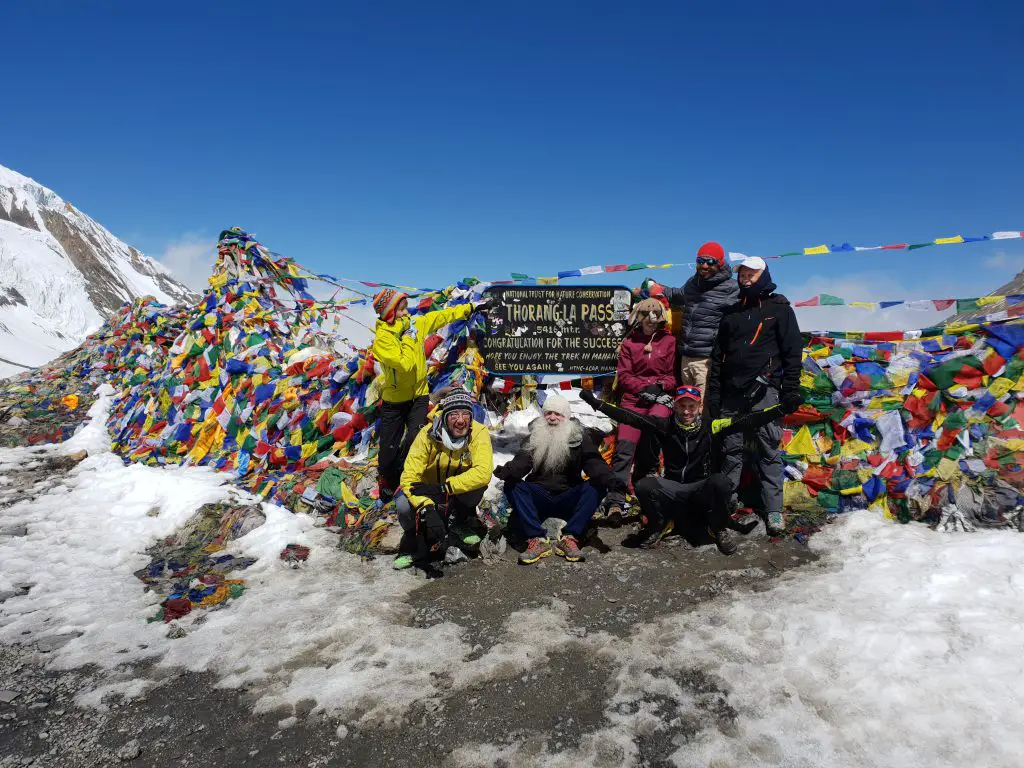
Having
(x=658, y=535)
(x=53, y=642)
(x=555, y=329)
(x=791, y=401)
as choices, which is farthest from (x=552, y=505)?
(x=53, y=642)

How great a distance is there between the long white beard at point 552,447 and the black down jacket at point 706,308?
1618mm

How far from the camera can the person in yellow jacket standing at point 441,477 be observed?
17.5 ft

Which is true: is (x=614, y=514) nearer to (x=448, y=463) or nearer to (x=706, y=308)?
(x=448, y=463)

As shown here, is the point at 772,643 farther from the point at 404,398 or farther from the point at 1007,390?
the point at 404,398

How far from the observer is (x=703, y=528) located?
569 cm

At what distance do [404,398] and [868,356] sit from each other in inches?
202

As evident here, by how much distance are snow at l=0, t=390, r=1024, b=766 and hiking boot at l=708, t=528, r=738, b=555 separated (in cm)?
60

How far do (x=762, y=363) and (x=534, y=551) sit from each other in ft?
9.17

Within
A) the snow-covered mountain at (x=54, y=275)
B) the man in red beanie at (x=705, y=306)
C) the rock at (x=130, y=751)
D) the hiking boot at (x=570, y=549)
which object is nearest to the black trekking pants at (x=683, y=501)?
the hiking boot at (x=570, y=549)

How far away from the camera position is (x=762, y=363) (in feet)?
18.1

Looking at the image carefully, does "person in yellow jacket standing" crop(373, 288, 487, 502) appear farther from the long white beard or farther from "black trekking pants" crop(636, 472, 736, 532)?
"black trekking pants" crop(636, 472, 736, 532)

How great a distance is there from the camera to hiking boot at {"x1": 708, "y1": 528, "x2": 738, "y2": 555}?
5.29m

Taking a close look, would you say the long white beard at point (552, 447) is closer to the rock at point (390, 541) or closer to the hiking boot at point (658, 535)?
the hiking boot at point (658, 535)

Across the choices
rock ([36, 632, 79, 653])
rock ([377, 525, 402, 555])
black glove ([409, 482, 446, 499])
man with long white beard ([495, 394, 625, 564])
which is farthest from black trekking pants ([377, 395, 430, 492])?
rock ([36, 632, 79, 653])
